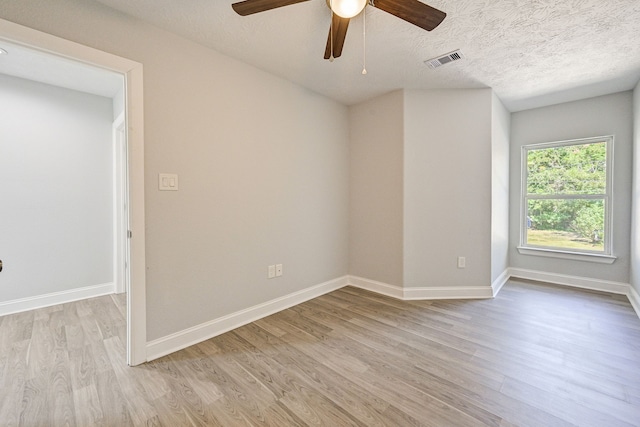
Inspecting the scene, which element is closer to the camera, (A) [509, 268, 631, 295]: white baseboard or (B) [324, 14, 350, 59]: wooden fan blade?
(B) [324, 14, 350, 59]: wooden fan blade

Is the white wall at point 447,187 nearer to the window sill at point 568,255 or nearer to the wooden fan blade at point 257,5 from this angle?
the window sill at point 568,255

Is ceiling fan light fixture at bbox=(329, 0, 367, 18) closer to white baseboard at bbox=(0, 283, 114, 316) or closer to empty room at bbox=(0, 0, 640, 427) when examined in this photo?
empty room at bbox=(0, 0, 640, 427)

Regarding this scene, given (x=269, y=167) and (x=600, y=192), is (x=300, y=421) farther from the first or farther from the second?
(x=600, y=192)

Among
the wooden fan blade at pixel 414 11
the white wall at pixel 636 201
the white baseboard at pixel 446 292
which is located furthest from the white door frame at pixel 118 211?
the white wall at pixel 636 201

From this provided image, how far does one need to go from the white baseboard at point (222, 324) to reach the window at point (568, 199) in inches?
131

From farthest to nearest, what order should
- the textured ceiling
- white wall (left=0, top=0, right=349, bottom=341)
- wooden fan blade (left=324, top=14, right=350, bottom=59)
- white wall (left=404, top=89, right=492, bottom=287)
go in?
white wall (left=404, top=89, right=492, bottom=287) < white wall (left=0, top=0, right=349, bottom=341) < the textured ceiling < wooden fan blade (left=324, top=14, right=350, bottom=59)

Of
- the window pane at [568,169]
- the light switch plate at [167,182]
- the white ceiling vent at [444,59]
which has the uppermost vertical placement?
the white ceiling vent at [444,59]

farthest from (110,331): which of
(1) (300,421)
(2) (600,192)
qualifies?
(2) (600,192)

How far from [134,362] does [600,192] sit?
5.37m

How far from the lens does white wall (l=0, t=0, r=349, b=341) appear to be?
73.4 inches

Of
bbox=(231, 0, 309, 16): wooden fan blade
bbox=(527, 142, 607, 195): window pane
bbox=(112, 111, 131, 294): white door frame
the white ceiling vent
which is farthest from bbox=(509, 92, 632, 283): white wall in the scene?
bbox=(112, 111, 131, 294): white door frame

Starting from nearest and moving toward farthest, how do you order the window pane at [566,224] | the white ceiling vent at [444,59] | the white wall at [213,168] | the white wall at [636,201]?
the white wall at [213,168] → the white ceiling vent at [444,59] → the white wall at [636,201] → the window pane at [566,224]

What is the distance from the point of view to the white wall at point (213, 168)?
186 centimetres

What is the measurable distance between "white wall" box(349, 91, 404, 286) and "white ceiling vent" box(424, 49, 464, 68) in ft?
1.96
